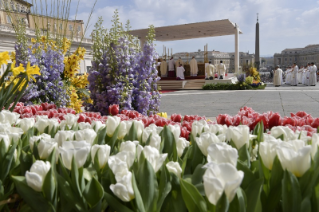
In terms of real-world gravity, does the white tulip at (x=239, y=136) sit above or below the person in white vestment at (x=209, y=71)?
below

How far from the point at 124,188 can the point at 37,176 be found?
0.27m

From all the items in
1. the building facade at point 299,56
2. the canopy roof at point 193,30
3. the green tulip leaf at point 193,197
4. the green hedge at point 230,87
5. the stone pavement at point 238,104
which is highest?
the building facade at point 299,56

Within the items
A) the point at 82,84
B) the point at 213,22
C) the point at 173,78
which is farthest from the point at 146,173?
the point at 173,78

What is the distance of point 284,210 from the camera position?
84cm

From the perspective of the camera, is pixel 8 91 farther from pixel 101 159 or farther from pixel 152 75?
pixel 152 75

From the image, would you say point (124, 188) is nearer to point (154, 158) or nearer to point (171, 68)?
point (154, 158)

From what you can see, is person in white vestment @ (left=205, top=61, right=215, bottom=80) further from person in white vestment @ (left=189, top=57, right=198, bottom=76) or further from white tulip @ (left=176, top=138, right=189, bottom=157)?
white tulip @ (left=176, top=138, right=189, bottom=157)

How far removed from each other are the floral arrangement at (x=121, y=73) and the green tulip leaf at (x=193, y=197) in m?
3.38

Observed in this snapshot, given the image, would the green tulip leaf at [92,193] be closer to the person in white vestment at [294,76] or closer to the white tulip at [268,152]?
the white tulip at [268,152]

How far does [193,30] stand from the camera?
23797 mm

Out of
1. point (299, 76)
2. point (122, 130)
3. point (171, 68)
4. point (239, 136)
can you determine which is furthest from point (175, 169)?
point (299, 76)

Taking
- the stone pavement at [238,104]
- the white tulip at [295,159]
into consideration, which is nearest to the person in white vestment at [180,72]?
the stone pavement at [238,104]

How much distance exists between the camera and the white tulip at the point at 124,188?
0.81 metres

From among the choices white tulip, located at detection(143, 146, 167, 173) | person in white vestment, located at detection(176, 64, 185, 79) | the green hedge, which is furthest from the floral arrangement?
person in white vestment, located at detection(176, 64, 185, 79)
